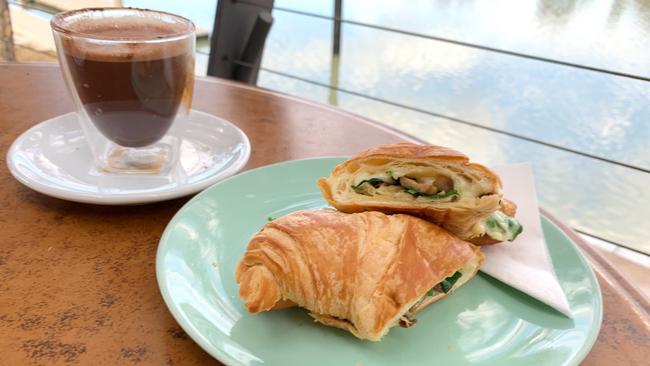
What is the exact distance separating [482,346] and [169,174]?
1.81 ft

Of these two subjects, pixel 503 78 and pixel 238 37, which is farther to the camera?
pixel 503 78

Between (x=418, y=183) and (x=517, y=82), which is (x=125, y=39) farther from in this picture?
(x=517, y=82)

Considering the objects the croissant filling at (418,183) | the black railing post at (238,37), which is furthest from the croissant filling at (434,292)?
the black railing post at (238,37)

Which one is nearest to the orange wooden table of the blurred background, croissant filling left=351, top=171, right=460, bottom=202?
croissant filling left=351, top=171, right=460, bottom=202

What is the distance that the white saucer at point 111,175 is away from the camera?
810 millimetres

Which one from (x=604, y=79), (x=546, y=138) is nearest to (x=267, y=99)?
(x=546, y=138)

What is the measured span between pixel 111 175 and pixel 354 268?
18.6 inches

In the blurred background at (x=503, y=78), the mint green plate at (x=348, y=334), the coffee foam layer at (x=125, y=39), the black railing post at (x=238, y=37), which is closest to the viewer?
the mint green plate at (x=348, y=334)

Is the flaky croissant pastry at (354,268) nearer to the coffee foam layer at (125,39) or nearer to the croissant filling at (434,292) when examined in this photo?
the croissant filling at (434,292)

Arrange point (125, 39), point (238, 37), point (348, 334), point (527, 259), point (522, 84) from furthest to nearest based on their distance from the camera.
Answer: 1. point (522, 84)
2. point (238, 37)
3. point (125, 39)
4. point (527, 259)
5. point (348, 334)

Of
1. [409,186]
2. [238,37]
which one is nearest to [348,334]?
[409,186]

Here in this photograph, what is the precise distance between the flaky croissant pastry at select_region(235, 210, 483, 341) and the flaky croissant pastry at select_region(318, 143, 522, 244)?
2.0 inches

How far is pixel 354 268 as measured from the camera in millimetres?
623

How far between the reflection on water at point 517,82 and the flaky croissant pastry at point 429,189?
2409 mm
